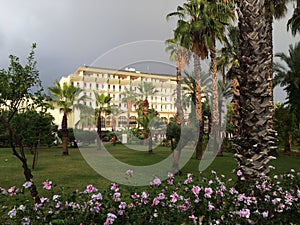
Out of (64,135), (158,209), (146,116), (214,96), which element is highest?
(214,96)

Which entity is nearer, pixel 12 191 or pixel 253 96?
pixel 12 191

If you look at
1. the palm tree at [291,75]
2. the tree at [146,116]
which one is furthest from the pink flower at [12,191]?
the palm tree at [291,75]

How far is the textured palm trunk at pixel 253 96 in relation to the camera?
4289mm

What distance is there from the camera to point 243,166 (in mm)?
4324

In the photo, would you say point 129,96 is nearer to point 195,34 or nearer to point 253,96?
point 253,96

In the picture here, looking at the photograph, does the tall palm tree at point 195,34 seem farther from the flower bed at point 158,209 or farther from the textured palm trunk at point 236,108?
the flower bed at point 158,209

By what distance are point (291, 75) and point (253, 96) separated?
72.2ft

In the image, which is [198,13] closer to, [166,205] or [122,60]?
[122,60]

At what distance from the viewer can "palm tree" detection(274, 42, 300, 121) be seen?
23.5m

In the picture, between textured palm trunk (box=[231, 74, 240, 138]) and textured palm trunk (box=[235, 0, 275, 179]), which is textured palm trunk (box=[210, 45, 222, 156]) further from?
textured palm trunk (box=[235, 0, 275, 179])

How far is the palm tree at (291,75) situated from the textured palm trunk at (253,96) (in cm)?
2106

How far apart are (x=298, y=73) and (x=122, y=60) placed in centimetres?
2128

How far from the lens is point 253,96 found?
4383 millimetres

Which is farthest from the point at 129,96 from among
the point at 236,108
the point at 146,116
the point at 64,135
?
the point at 64,135
